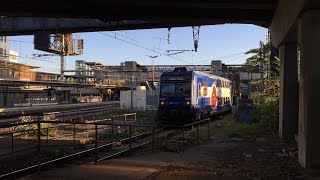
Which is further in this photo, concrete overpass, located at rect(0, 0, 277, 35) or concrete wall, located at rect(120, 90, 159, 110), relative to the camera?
concrete wall, located at rect(120, 90, 159, 110)

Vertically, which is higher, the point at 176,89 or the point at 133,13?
the point at 133,13

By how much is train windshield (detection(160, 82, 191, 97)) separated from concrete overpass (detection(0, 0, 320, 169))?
22.6 feet

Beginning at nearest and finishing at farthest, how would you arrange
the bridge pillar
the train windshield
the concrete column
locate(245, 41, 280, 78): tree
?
the concrete column → the bridge pillar → locate(245, 41, 280, 78): tree → the train windshield

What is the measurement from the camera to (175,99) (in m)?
27.7

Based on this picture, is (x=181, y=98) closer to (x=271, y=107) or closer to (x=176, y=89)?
(x=176, y=89)

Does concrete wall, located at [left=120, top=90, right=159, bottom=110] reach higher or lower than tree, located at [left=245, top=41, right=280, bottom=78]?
lower

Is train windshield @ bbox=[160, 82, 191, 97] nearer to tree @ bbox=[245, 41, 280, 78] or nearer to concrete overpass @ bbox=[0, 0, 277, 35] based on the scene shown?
tree @ bbox=[245, 41, 280, 78]

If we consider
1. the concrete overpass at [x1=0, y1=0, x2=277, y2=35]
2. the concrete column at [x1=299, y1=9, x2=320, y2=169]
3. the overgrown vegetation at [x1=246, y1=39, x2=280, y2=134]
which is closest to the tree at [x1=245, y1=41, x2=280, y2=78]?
the overgrown vegetation at [x1=246, y1=39, x2=280, y2=134]

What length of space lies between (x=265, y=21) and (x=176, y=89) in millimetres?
9010

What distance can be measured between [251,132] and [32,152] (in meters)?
11.0

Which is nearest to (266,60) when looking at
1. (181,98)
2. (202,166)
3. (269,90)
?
(269,90)

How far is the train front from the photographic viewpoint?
27094 mm

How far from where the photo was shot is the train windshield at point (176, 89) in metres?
27.3

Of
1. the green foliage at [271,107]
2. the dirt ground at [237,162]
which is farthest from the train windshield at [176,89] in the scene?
the dirt ground at [237,162]
